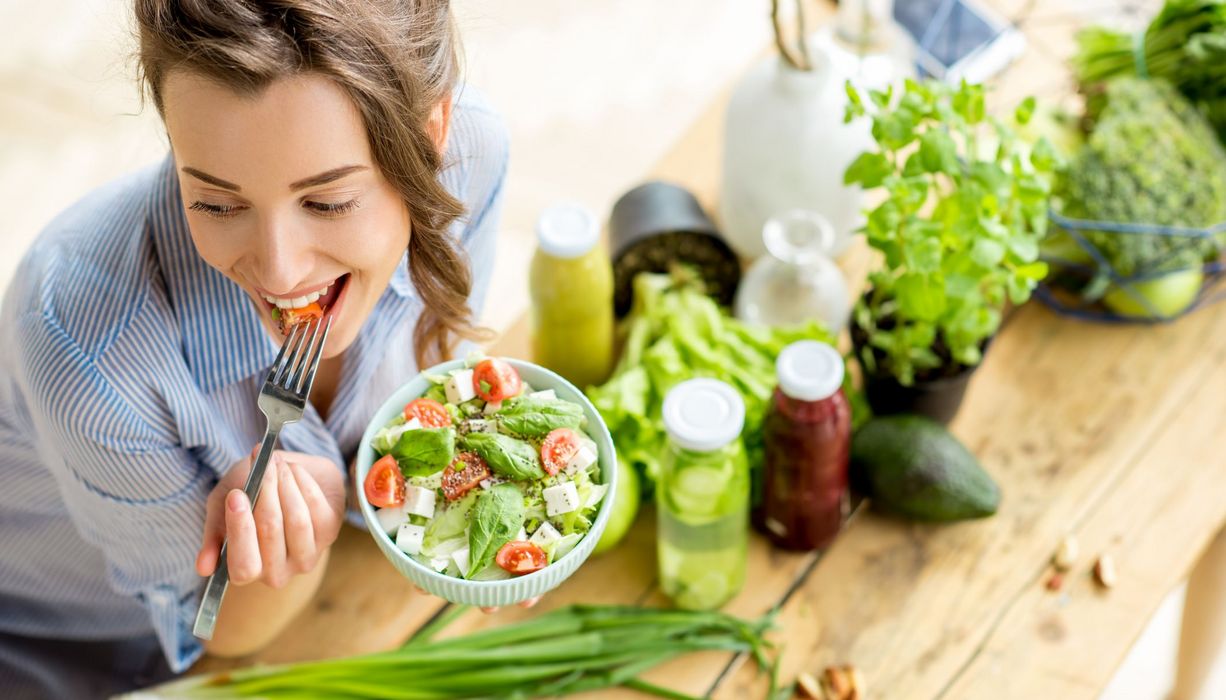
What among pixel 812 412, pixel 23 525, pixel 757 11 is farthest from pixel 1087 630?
pixel 757 11

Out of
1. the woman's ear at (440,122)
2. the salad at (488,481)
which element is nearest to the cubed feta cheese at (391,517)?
the salad at (488,481)

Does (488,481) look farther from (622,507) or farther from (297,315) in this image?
(622,507)

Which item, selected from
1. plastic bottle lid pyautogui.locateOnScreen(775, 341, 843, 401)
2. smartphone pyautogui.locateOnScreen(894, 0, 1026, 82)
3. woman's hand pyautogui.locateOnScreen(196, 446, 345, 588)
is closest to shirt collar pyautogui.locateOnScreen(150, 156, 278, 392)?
woman's hand pyautogui.locateOnScreen(196, 446, 345, 588)

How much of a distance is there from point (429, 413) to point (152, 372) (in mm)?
328

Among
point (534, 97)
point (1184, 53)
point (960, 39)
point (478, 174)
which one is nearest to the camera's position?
point (478, 174)

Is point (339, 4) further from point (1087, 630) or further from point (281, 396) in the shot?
point (1087, 630)

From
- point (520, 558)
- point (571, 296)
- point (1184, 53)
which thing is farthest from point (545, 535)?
point (1184, 53)

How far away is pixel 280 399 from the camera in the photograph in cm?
97

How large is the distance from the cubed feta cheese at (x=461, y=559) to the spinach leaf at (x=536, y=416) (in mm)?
112

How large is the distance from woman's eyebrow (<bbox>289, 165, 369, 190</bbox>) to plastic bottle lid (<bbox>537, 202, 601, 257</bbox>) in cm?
54

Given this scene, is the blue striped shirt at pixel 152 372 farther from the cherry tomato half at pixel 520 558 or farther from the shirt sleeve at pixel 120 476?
the cherry tomato half at pixel 520 558

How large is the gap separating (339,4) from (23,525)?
37.5 inches

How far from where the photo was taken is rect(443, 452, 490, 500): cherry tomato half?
1.02 m

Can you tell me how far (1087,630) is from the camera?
1.46 meters
